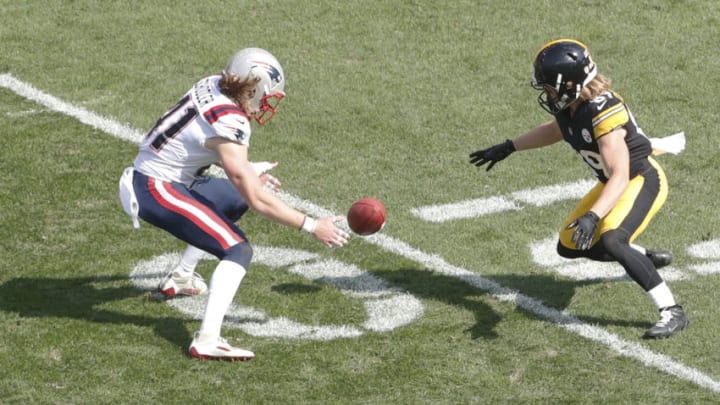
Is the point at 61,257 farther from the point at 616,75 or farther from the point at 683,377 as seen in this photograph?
the point at 616,75

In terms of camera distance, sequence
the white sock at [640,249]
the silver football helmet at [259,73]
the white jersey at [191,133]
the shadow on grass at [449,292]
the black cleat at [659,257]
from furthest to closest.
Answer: the black cleat at [659,257] < the white sock at [640,249] < the shadow on grass at [449,292] < the silver football helmet at [259,73] < the white jersey at [191,133]

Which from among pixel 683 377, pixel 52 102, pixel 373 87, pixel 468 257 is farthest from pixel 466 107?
pixel 683 377

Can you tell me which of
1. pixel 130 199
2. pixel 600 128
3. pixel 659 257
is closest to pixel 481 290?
pixel 659 257

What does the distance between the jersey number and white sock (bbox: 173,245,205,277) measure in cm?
88

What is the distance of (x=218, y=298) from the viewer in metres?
7.30

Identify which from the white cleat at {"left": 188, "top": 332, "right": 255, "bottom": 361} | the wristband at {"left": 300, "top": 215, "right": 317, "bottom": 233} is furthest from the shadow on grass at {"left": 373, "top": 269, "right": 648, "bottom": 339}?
the white cleat at {"left": 188, "top": 332, "right": 255, "bottom": 361}

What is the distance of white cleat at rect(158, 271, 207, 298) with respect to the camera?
8227 mm

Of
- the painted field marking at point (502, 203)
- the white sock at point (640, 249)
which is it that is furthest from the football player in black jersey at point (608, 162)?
the painted field marking at point (502, 203)

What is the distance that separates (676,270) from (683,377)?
155 cm

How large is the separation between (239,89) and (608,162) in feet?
6.75

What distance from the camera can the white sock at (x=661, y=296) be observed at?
7602mm

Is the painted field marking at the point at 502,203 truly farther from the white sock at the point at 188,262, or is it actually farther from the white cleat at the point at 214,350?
the white cleat at the point at 214,350

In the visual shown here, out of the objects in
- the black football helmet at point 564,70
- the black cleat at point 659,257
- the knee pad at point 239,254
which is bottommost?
the black cleat at point 659,257

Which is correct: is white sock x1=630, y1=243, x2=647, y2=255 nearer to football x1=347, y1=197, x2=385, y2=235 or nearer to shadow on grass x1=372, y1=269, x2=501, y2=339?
shadow on grass x1=372, y1=269, x2=501, y2=339
